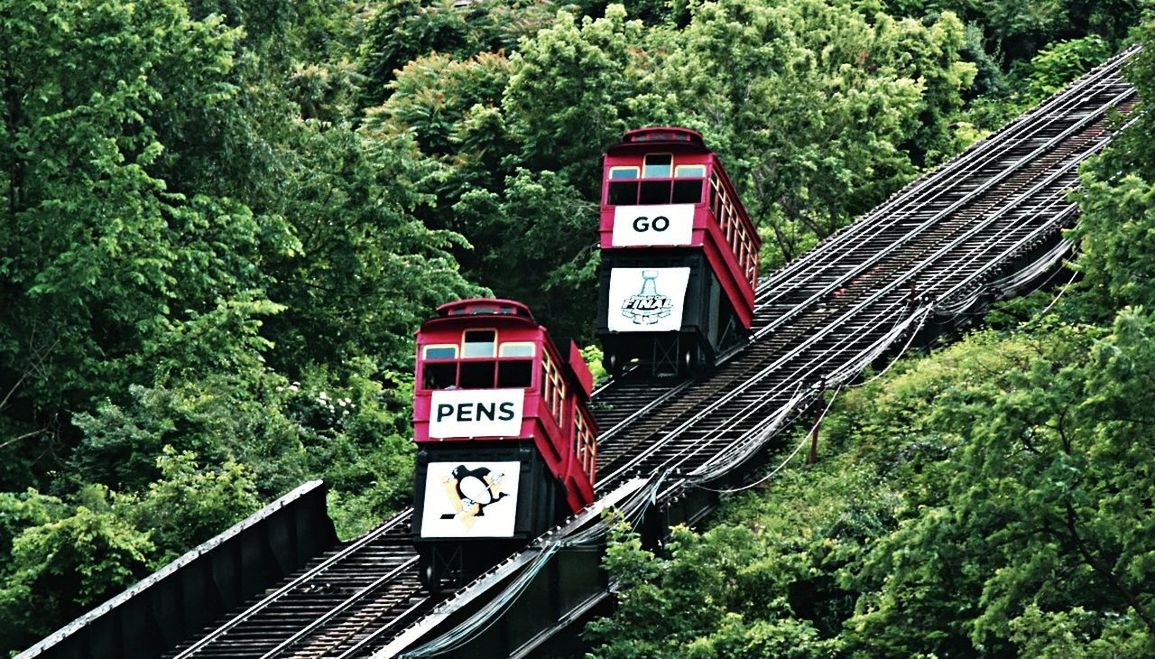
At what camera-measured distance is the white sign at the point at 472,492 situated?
170 feet

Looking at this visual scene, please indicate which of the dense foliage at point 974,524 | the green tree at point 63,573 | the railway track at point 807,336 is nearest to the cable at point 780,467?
the dense foliage at point 974,524

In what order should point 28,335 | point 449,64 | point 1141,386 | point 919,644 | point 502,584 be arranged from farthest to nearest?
1. point 449,64
2. point 28,335
3. point 502,584
4. point 919,644
5. point 1141,386

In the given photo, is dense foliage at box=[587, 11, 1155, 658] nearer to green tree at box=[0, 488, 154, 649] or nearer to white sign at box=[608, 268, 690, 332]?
white sign at box=[608, 268, 690, 332]

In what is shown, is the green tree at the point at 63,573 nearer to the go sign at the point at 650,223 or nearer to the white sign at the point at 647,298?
the white sign at the point at 647,298

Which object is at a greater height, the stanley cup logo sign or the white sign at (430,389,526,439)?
the white sign at (430,389,526,439)

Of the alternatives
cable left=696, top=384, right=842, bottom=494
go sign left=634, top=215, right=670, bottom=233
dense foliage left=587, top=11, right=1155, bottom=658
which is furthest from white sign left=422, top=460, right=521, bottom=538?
go sign left=634, top=215, right=670, bottom=233

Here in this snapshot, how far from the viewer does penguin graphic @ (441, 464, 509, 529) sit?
170 feet

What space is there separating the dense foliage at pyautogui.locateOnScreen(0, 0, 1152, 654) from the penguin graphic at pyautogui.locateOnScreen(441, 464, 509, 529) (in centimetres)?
334

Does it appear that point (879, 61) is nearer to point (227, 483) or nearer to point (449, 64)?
point (449, 64)

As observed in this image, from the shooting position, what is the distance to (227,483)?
56.4 metres

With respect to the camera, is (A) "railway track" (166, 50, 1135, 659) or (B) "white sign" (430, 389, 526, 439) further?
(A) "railway track" (166, 50, 1135, 659)

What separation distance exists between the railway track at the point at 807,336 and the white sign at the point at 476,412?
2.79 meters

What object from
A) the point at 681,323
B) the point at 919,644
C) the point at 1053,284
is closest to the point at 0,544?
the point at 681,323

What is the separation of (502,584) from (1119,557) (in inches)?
482
